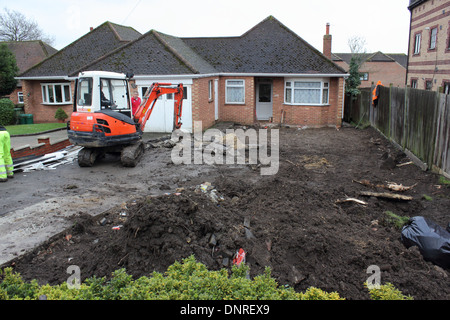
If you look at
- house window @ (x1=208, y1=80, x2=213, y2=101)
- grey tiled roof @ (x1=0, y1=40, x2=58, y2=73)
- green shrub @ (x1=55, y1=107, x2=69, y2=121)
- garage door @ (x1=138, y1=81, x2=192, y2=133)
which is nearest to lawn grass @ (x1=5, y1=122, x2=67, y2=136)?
green shrub @ (x1=55, y1=107, x2=69, y2=121)

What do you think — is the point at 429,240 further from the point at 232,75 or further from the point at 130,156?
the point at 232,75

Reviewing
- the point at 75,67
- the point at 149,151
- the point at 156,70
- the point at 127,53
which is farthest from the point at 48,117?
the point at 149,151

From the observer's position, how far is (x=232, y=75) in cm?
2205

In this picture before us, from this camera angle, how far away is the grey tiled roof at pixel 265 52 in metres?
21.7

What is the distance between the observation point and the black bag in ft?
18.6

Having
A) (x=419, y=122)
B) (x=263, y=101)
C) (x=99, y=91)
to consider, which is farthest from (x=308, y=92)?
(x=99, y=91)

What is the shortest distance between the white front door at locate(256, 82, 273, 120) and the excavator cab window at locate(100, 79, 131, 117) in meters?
11.6

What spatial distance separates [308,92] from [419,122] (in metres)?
11.0

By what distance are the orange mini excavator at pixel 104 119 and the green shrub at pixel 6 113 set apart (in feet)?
46.7

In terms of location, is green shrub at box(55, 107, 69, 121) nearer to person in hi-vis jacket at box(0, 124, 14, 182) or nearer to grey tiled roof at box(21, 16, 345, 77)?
grey tiled roof at box(21, 16, 345, 77)

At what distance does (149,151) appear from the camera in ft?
48.0

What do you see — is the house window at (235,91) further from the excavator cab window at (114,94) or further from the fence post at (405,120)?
the fence post at (405,120)

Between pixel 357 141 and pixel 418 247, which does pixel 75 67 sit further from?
pixel 418 247

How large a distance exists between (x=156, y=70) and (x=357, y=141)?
10.2m
